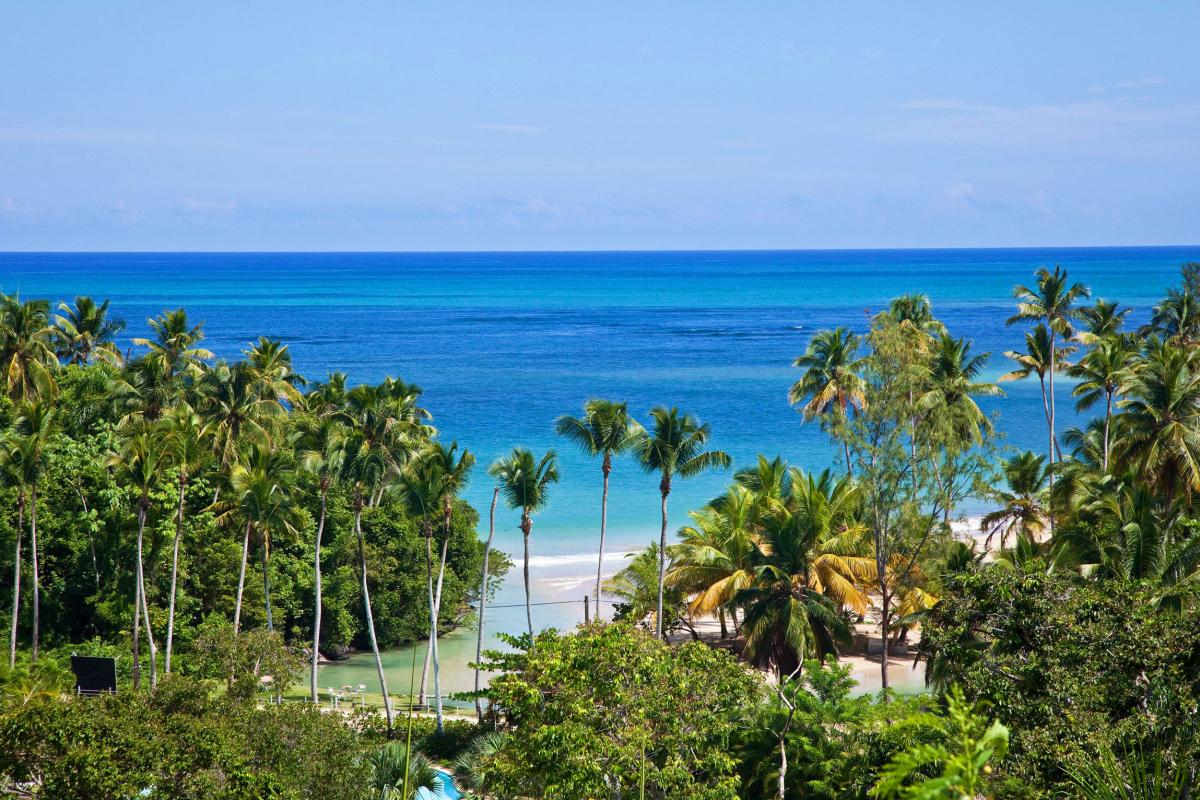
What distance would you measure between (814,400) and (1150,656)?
34.2 meters

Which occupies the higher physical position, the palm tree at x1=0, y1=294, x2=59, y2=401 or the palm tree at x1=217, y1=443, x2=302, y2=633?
the palm tree at x1=0, y1=294, x2=59, y2=401

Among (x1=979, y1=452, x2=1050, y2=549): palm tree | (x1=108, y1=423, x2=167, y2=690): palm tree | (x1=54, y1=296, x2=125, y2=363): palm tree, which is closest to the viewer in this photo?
(x1=108, y1=423, x2=167, y2=690): palm tree

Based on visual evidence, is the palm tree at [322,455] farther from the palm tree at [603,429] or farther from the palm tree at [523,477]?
the palm tree at [603,429]

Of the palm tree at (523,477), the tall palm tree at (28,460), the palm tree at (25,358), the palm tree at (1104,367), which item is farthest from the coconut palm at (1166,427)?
the palm tree at (25,358)

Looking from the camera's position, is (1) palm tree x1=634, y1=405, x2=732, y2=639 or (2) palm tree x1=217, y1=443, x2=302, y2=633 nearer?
(2) palm tree x1=217, y1=443, x2=302, y2=633

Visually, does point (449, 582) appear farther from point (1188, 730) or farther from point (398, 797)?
point (1188, 730)

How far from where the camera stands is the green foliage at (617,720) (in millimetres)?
19859

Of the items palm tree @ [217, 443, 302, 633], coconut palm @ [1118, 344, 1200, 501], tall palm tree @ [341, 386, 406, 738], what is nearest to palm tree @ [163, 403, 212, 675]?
palm tree @ [217, 443, 302, 633]

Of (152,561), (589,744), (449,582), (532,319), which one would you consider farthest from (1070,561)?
(532,319)

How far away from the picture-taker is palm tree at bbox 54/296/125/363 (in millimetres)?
58375

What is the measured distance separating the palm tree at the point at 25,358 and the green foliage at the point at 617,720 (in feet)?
102

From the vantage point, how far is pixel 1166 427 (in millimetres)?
29922

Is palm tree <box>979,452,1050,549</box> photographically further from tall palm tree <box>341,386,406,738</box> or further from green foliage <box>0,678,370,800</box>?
green foliage <box>0,678,370,800</box>

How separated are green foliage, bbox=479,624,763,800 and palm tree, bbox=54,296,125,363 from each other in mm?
43528
